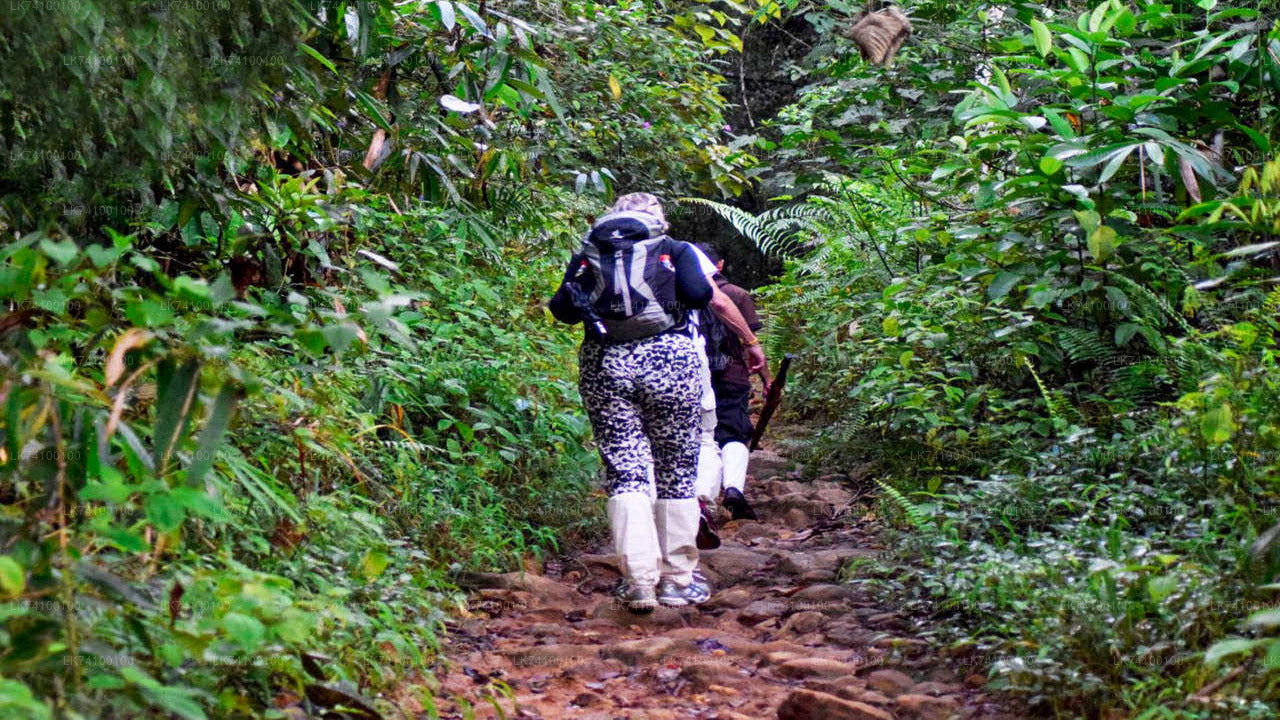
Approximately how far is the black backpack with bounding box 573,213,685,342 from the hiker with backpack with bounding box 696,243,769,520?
1895 mm

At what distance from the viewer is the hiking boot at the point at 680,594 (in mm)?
5477

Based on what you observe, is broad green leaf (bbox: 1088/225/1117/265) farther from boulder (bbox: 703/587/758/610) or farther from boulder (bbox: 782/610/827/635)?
boulder (bbox: 703/587/758/610)

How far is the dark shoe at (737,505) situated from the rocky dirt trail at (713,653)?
105 centimetres

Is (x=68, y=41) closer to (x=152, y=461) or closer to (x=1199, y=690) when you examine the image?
(x=152, y=461)

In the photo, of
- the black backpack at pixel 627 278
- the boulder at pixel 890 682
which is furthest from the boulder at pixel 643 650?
the black backpack at pixel 627 278

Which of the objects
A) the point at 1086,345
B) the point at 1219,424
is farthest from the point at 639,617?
the point at 1086,345

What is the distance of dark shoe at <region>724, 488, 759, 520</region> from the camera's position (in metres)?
7.46

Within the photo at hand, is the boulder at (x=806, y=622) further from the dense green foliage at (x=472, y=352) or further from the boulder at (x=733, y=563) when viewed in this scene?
the boulder at (x=733, y=563)

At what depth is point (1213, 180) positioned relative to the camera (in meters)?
→ 5.42

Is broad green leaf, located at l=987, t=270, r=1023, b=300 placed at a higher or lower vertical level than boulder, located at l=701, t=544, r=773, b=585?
higher

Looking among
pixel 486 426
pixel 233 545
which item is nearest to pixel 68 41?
pixel 233 545

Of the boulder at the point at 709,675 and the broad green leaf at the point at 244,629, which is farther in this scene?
the boulder at the point at 709,675

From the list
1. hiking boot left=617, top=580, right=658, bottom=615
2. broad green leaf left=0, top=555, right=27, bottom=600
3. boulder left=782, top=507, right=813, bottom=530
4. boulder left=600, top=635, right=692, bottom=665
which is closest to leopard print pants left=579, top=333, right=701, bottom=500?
hiking boot left=617, top=580, right=658, bottom=615

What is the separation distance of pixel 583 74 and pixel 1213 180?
465 centimetres
